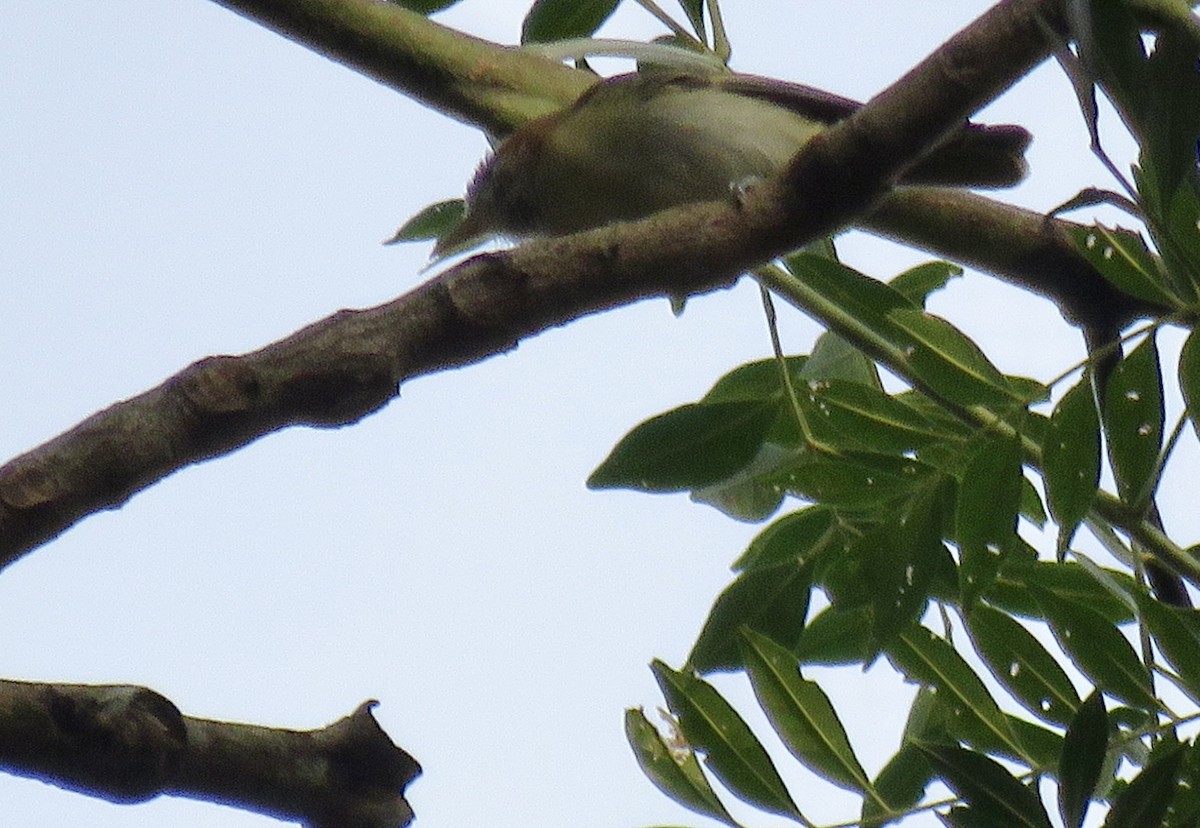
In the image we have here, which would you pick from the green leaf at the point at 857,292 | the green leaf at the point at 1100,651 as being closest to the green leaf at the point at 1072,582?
the green leaf at the point at 1100,651

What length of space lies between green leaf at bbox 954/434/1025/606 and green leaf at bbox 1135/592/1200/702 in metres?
0.21

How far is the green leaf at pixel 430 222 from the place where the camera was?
2.67m

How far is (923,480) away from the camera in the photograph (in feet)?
5.74

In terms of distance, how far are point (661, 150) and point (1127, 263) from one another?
141cm

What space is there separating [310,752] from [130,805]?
14cm

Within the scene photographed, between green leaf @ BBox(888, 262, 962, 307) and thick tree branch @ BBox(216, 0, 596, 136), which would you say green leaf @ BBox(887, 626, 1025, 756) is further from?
thick tree branch @ BBox(216, 0, 596, 136)

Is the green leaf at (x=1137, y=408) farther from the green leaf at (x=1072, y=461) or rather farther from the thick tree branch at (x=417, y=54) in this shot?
the thick tree branch at (x=417, y=54)

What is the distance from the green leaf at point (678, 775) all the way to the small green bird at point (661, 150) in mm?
1368

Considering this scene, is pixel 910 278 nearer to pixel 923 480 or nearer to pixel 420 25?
pixel 923 480

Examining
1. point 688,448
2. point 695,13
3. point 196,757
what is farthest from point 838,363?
point 196,757

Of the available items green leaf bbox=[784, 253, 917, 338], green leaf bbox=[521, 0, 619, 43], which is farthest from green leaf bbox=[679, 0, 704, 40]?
green leaf bbox=[784, 253, 917, 338]

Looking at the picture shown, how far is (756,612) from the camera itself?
1.85 metres

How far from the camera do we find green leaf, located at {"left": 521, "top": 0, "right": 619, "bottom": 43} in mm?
2461

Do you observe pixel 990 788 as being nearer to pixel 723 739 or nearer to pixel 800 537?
pixel 723 739
